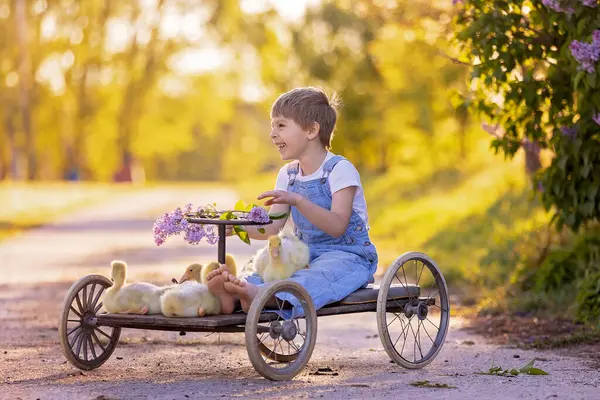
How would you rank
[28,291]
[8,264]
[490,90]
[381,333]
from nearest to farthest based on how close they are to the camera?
1. [381,333]
2. [490,90]
3. [28,291]
4. [8,264]

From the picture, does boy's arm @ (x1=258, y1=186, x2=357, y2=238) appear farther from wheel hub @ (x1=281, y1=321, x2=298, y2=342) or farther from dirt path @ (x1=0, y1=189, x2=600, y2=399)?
dirt path @ (x1=0, y1=189, x2=600, y2=399)

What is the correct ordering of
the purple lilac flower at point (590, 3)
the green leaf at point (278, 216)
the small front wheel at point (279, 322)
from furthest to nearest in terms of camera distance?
the purple lilac flower at point (590, 3), the green leaf at point (278, 216), the small front wheel at point (279, 322)

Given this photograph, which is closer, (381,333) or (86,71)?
(381,333)

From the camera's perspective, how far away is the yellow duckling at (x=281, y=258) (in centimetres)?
630

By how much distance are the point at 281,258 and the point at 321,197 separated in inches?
23.7

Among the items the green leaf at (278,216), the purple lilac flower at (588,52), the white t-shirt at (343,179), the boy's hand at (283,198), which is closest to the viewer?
the boy's hand at (283,198)

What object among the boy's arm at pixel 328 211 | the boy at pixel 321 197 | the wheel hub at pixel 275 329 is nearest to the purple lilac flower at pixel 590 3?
the boy at pixel 321 197

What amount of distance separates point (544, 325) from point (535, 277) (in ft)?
5.04

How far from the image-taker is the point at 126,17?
58.7 meters

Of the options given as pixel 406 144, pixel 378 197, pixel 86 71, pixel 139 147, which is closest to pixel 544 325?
pixel 378 197

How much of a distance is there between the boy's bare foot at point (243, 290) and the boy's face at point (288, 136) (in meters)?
0.99

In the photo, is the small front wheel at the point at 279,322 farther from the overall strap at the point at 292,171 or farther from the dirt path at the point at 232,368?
the overall strap at the point at 292,171

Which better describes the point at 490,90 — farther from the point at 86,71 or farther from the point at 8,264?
the point at 86,71

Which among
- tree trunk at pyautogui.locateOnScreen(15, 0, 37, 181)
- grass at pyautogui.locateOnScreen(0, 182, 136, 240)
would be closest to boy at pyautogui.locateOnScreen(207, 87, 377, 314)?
grass at pyautogui.locateOnScreen(0, 182, 136, 240)
